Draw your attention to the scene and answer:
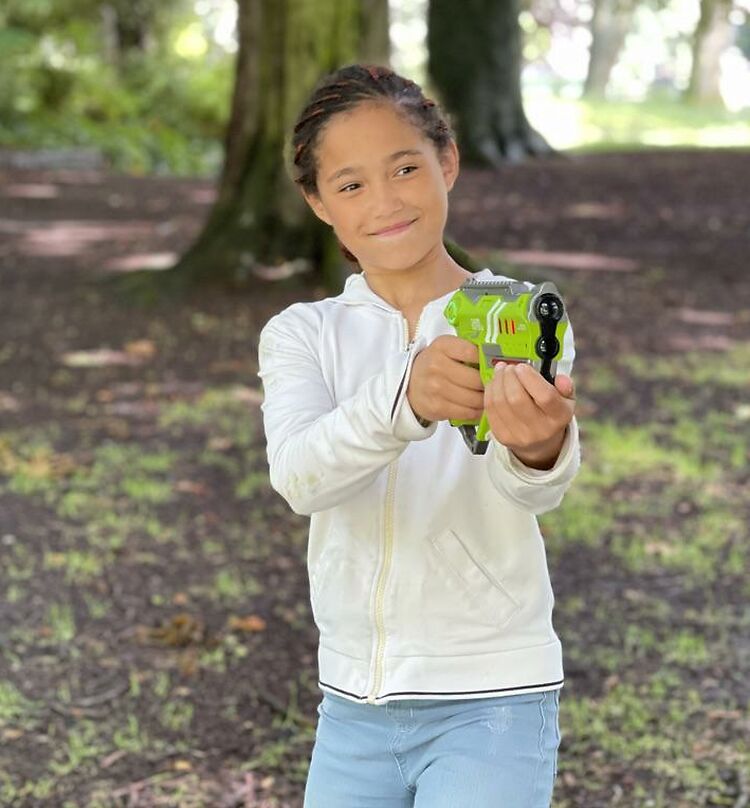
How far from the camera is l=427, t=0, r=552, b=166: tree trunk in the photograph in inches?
629

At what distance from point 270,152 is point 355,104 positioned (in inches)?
247

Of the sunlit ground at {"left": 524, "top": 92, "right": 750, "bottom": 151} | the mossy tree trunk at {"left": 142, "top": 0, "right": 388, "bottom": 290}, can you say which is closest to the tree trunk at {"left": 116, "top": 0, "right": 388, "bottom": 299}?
the mossy tree trunk at {"left": 142, "top": 0, "right": 388, "bottom": 290}

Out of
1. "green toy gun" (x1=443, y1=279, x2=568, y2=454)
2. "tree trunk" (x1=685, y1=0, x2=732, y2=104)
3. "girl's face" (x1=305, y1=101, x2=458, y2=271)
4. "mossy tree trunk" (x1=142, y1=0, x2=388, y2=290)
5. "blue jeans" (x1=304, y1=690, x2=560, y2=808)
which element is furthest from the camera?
"tree trunk" (x1=685, y1=0, x2=732, y2=104)

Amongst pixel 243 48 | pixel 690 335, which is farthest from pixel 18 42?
pixel 690 335

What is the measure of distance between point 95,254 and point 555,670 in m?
8.53

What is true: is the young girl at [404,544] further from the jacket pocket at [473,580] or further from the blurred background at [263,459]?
the blurred background at [263,459]

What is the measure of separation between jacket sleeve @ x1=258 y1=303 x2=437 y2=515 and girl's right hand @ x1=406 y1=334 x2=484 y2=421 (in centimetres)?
2

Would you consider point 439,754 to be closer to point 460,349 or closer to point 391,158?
point 460,349

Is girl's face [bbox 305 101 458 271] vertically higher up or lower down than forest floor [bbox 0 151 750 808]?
higher up

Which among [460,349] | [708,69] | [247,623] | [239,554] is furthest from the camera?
[708,69]

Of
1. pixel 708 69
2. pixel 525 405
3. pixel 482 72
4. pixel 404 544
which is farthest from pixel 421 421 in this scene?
pixel 708 69

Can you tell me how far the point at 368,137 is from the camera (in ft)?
6.77

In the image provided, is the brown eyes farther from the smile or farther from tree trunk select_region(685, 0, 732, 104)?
tree trunk select_region(685, 0, 732, 104)

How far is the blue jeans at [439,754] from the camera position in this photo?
195 centimetres
